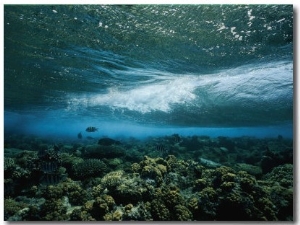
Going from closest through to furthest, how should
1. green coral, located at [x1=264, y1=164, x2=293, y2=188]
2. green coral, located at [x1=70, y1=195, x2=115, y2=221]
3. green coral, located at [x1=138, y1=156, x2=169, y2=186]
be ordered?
green coral, located at [x1=70, y1=195, x2=115, y2=221] < green coral, located at [x1=264, y1=164, x2=293, y2=188] < green coral, located at [x1=138, y1=156, x2=169, y2=186]

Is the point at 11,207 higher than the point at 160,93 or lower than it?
lower

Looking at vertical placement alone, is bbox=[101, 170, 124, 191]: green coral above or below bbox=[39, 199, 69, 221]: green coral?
above

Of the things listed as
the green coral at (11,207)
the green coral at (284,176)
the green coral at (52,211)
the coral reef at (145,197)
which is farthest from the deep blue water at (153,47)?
the green coral at (52,211)

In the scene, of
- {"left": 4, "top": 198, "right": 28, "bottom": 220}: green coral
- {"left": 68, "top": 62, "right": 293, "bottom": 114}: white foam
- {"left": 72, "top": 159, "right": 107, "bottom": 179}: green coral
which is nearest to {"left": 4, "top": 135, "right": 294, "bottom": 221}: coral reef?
{"left": 4, "top": 198, "right": 28, "bottom": 220}: green coral

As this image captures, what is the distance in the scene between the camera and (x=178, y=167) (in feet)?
22.8

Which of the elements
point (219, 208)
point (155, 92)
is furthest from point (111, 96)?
point (219, 208)

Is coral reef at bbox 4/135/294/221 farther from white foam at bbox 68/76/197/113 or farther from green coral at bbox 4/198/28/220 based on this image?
white foam at bbox 68/76/197/113

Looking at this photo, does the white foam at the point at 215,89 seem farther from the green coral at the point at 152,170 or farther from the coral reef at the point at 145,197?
the green coral at the point at 152,170

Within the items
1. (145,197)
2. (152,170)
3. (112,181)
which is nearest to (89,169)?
(112,181)

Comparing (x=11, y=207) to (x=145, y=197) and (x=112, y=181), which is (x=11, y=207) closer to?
(x=112, y=181)

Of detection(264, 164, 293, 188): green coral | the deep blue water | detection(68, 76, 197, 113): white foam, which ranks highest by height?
the deep blue water

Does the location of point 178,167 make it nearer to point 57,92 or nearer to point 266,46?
point 266,46

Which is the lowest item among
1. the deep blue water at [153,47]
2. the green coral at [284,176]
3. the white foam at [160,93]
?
the green coral at [284,176]

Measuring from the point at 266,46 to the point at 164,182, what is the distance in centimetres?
496
